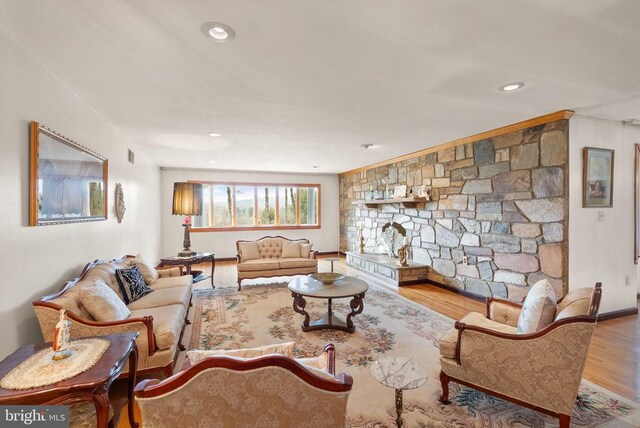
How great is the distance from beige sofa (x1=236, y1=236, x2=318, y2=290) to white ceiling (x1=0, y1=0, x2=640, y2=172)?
7.81ft

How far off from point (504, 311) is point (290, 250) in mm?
3719

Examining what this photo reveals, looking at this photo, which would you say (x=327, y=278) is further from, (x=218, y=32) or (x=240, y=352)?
(x=218, y=32)

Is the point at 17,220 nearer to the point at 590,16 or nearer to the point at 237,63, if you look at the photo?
the point at 237,63

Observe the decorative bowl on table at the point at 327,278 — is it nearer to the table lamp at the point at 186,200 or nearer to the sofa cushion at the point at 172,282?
the sofa cushion at the point at 172,282

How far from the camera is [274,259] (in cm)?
539

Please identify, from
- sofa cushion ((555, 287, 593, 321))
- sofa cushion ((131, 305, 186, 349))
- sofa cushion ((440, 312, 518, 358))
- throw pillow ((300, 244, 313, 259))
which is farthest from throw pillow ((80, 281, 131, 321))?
throw pillow ((300, 244, 313, 259))

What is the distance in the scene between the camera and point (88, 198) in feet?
9.43

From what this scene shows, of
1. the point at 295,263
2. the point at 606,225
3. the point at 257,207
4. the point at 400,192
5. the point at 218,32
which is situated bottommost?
the point at 295,263

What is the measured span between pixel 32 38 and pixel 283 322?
329 cm

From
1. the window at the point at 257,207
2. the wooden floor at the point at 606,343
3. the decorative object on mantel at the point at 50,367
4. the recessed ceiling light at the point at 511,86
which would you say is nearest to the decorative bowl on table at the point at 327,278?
the wooden floor at the point at 606,343

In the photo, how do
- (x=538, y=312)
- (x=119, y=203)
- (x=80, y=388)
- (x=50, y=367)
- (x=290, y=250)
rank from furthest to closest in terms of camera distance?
1. (x=290, y=250)
2. (x=119, y=203)
3. (x=538, y=312)
4. (x=50, y=367)
5. (x=80, y=388)

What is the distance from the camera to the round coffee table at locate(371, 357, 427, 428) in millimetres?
1382

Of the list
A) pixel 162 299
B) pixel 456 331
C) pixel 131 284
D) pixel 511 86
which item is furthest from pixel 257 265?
pixel 511 86

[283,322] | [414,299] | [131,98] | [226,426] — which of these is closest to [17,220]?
[131,98]
